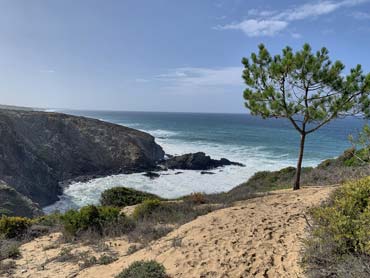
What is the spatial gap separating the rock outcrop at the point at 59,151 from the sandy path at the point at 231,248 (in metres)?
22.8

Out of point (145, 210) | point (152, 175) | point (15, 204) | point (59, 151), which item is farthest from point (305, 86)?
point (59, 151)

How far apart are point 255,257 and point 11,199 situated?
1856cm

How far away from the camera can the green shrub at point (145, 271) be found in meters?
5.74

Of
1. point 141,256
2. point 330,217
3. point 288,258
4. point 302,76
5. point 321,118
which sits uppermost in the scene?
point 302,76

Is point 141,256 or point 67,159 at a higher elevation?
point 141,256

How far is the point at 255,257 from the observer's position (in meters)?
6.27

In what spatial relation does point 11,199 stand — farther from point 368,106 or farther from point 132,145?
point 132,145

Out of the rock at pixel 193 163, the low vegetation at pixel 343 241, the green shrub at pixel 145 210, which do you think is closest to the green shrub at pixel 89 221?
the green shrub at pixel 145 210

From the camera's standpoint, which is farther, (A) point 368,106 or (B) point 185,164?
(B) point 185,164

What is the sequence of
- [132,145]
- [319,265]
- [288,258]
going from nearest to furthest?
[319,265], [288,258], [132,145]

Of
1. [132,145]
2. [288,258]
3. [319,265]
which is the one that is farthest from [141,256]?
[132,145]

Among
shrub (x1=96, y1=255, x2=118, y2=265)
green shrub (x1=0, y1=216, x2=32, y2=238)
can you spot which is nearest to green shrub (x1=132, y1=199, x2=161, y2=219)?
shrub (x1=96, y1=255, x2=118, y2=265)

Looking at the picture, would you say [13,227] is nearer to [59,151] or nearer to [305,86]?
[305,86]

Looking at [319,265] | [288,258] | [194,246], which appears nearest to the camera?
[319,265]
